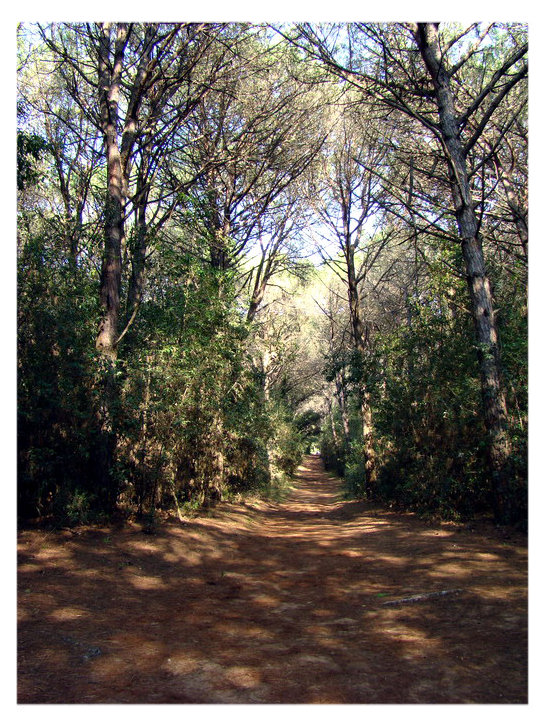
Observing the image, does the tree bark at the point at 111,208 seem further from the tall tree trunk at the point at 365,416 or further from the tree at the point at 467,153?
the tall tree trunk at the point at 365,416

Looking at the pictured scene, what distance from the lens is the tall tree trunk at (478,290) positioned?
25.0ft

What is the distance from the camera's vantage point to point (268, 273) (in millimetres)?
16672

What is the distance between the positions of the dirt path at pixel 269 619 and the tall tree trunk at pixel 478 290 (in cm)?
118

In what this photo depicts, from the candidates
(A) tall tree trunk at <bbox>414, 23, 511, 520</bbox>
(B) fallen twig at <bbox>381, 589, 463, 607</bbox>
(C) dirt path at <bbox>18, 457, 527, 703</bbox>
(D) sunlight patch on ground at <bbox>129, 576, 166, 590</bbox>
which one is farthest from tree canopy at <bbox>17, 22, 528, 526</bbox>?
(B) fallen twig at <bbox>381, 589, 463, 607</bbox>

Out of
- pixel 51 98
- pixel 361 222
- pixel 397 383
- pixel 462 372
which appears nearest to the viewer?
pixel 462 372

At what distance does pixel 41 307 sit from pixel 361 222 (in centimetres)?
1075

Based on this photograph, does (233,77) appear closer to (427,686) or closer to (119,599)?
(119,599)

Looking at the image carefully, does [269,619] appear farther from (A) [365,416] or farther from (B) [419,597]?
(A) [365,416]

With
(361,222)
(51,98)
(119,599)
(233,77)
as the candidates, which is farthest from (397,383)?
(51,98)

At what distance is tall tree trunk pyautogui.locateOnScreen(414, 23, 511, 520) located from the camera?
7.61 metres

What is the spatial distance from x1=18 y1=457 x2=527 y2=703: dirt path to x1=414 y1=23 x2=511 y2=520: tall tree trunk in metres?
1.18

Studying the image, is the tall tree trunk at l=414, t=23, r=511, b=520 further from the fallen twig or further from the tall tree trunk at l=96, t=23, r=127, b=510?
the tall tree trunk at l=96, t=23, r=127, b=510

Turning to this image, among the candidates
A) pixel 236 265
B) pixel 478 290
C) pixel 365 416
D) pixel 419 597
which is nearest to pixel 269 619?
pixel 419 597

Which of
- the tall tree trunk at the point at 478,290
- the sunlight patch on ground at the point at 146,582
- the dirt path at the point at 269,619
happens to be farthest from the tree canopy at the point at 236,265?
the sunlight patch on ground at the point at 146,582
